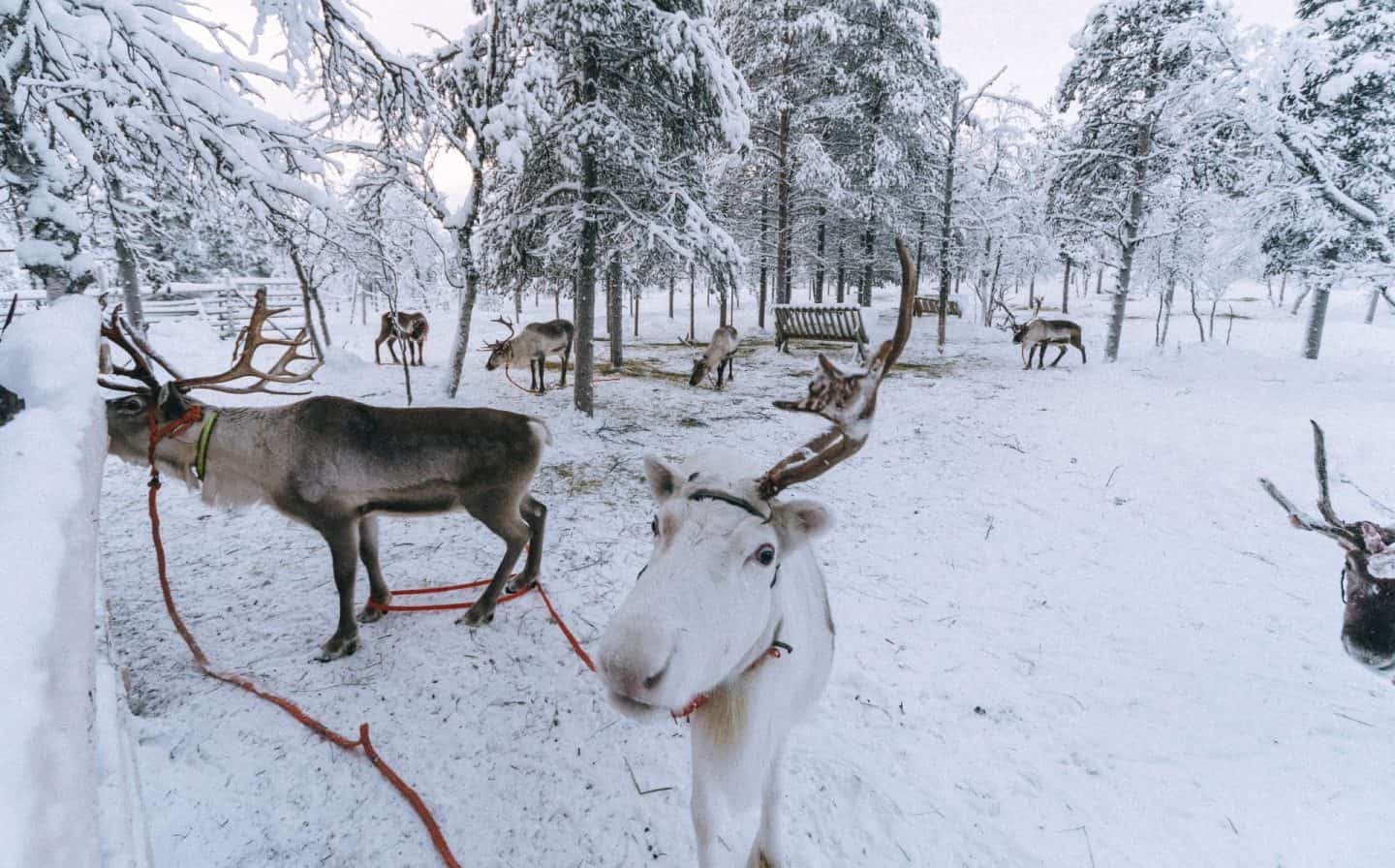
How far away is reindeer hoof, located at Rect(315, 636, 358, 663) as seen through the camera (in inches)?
152

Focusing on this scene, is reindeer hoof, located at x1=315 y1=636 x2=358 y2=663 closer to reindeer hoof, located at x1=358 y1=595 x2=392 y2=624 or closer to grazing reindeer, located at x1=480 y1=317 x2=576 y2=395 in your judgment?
reindeer hoof, located at x1=358 y1=595 x2=392 y2=624

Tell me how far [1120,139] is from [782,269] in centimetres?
1095

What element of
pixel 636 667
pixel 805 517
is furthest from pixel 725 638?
pixel 805 517

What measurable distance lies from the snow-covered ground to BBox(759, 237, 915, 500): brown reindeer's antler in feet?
6.75

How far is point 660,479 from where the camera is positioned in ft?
7.43

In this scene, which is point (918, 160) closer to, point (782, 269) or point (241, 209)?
point (782, 269)

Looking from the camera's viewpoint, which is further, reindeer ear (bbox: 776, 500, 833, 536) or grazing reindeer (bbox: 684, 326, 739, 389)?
grazing reindeer (bbox: 684, 326, 739, 389)

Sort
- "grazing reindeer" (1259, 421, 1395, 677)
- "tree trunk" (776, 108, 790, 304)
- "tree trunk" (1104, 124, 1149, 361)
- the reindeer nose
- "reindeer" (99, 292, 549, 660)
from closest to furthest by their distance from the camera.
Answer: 1. the reindeer nose
2. "grazing reindeer" (1259, 421, 1395, 677)
3. "reindeer" (99, 292, 549, 660)
4. "tree trunk" (1104, 124, 1149, 361)
5. "tree trunk" (776, 108, 790, 304)

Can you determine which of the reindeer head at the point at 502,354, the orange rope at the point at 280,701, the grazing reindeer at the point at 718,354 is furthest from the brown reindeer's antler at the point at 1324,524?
the reindeer head at the point at 502,354

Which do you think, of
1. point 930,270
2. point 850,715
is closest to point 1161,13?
point 930,270

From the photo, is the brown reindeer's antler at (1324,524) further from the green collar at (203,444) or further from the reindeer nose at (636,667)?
the green collar at (203,444)

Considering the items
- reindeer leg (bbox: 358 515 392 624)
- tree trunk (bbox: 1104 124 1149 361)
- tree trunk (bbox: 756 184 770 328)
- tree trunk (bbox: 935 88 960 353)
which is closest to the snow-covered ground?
reindeer leg (bbox: 358 515 392 624)

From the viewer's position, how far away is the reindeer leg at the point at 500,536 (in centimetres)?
430

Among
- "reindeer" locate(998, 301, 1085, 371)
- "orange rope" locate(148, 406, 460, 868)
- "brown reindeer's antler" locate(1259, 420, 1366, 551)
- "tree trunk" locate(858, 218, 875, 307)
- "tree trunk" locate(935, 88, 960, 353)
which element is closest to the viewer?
"orange rope" locate(148, 406, 460, 868)
